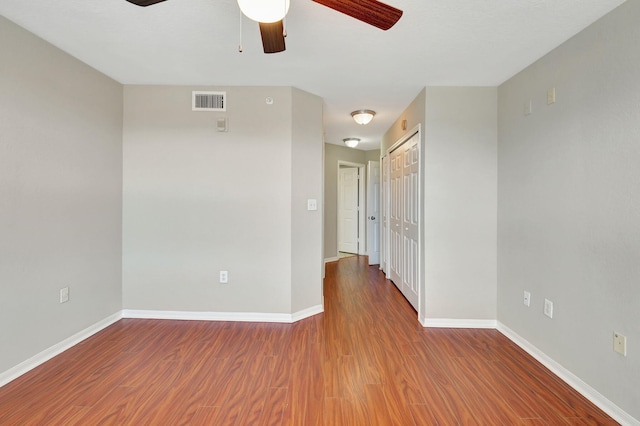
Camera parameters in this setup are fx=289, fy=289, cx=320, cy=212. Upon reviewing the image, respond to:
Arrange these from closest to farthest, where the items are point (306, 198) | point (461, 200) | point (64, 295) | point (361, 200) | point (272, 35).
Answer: point (272, 35), point (64, 295), point (461, 200), point (306, 198), point (361, 200)

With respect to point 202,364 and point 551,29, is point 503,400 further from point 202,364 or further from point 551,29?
point 551,29

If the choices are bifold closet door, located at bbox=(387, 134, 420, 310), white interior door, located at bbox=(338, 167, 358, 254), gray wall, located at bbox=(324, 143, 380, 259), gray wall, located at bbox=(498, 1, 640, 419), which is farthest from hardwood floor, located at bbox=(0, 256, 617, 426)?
white interior door, located at bbox=(338, 167, 358, 254)

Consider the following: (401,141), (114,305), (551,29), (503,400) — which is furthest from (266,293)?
(551,29)

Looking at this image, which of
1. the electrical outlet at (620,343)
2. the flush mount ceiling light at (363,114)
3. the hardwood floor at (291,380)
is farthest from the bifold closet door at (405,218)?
the electrical outlet at (620,343)

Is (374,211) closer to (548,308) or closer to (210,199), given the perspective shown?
(210,199)

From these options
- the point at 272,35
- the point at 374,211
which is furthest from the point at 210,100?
the point at 374,211

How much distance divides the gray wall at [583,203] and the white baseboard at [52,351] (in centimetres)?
379

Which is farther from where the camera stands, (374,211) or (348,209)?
(348,209)

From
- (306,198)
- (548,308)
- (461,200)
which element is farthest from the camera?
(306,198)

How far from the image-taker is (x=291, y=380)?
196 centimetres

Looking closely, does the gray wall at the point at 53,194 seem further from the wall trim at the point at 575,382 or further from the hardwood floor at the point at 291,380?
the wall trim at the point at 575,382

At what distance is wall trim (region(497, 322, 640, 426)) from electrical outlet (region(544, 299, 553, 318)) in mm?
314

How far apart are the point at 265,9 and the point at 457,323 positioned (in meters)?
3.00

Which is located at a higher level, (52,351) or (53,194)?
(53,194)
